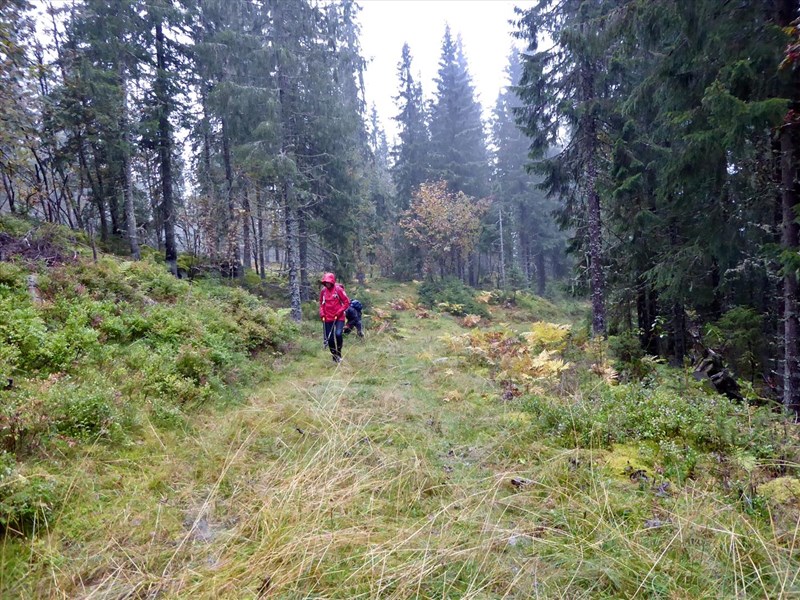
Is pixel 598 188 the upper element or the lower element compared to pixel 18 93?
lower

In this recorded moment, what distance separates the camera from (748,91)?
18.6 ft

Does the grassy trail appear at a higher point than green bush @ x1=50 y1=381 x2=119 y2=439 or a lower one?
lower

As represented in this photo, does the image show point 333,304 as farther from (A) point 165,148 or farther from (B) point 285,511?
(A) point 165,148

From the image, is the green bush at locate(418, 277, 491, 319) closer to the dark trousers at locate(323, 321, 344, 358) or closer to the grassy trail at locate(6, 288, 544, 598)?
the dark trousers at locate(323, 321, 344, 358)

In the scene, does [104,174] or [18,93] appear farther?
[104,174]

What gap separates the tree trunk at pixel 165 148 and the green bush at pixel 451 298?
11.5 m

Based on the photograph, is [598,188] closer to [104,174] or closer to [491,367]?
[491,367]

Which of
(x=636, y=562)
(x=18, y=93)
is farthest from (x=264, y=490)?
(x=18, y=93)

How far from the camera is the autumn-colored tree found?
78.3 feet

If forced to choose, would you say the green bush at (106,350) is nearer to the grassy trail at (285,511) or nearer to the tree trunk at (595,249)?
the grassy trail at (285,511)

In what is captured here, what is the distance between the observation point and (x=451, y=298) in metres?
21.2

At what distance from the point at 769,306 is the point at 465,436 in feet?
22.2

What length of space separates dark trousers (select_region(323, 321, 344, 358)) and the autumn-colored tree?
16619 mm

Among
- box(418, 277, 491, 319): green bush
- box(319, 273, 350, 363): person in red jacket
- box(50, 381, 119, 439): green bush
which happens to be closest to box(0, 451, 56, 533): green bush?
box(50, 381, 119, 439): green bush
